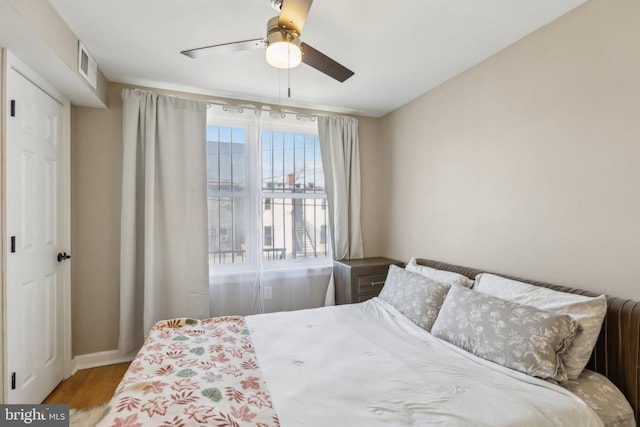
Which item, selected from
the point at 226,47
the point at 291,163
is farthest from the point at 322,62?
the point at 291,163

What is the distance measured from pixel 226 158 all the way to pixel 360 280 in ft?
6.00

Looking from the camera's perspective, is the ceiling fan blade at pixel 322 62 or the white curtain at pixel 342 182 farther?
the white curtain at pixel 342 182

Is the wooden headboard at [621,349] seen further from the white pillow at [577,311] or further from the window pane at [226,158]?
the window pane at [226,158]

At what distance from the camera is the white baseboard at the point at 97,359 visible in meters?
2.65

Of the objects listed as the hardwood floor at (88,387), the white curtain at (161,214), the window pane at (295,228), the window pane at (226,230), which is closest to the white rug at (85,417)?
the hardwood floor at (88,387)

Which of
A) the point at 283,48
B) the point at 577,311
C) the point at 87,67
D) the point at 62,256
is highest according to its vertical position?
the point at 87,67

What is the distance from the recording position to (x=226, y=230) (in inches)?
121

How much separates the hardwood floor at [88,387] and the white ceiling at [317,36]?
2.54 meters

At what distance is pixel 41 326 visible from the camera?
2156 millimetres

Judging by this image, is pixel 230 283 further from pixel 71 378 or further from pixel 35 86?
pixel 35 86

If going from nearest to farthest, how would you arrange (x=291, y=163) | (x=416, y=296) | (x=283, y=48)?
(x=283, y=48)
(x=416, y=296)
(x=291, y=163)

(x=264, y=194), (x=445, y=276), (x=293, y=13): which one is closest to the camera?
(x=293, y=13)

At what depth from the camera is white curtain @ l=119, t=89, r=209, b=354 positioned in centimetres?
267
